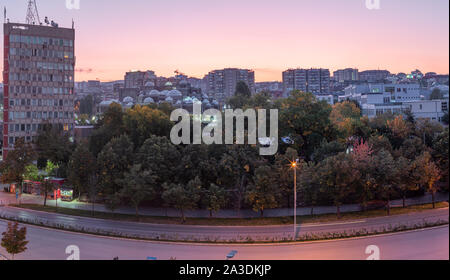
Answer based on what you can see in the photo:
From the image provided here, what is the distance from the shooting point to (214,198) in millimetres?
17969

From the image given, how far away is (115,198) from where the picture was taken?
18.7 metres

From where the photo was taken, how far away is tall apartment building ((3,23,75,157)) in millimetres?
33375

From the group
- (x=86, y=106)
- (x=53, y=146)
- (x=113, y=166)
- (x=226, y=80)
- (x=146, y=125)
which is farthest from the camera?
(x=226, y=80)

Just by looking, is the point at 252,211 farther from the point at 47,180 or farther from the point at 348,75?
the point at 348,75

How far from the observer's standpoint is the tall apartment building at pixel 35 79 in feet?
109

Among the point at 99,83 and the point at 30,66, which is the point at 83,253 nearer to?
the point at 30,66

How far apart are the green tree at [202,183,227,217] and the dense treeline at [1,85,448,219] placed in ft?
0.16

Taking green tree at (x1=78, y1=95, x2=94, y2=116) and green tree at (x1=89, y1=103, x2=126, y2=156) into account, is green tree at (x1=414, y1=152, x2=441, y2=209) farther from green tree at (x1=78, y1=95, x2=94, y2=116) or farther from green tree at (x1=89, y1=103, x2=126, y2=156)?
green tree at (x1=78, y1=95, x2=94, y2=116)

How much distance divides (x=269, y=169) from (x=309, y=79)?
3418 inches

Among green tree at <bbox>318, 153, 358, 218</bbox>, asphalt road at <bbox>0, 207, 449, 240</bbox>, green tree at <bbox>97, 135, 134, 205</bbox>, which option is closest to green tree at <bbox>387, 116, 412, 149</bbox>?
asphalt road at <bbox>0, 207, 449, 240</bbox>
